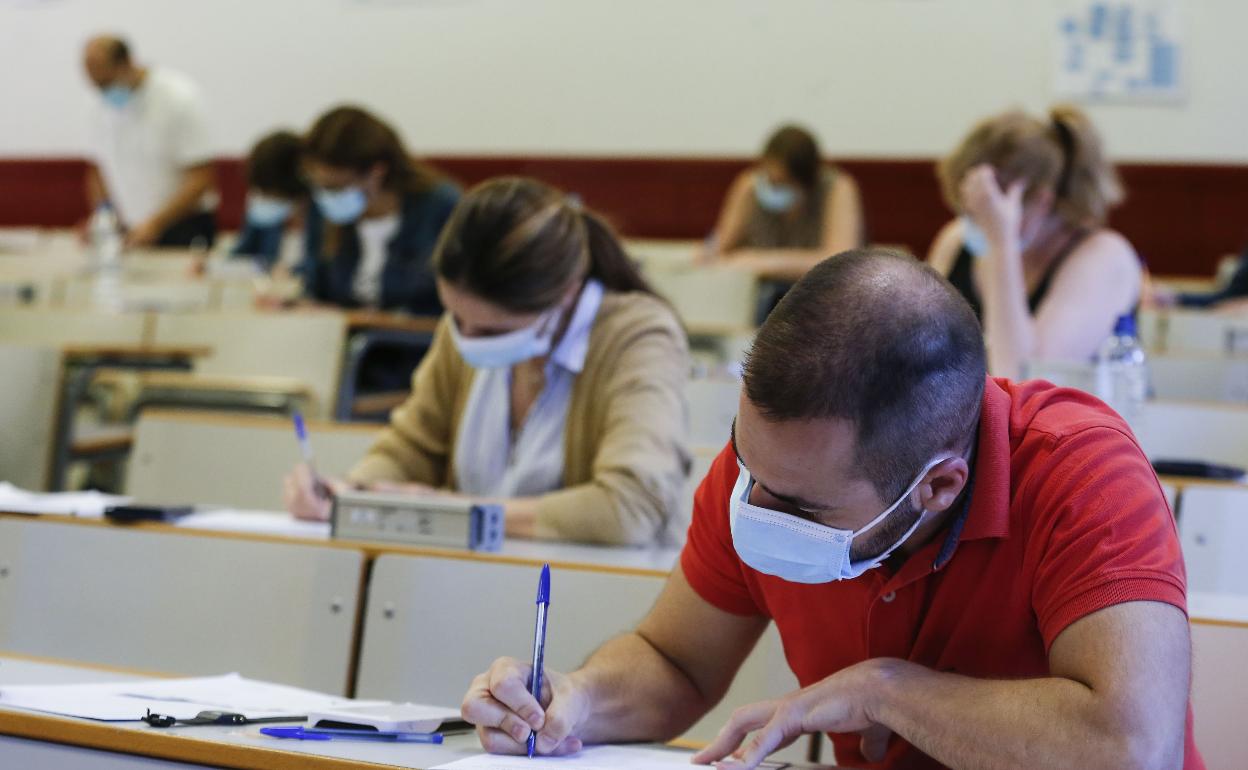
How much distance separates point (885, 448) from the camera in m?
1.14

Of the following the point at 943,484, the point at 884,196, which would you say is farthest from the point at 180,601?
the point at 884,196

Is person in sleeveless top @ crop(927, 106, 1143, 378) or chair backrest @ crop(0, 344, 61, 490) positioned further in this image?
chair backrest @ crop(0, 344, 61, 490)

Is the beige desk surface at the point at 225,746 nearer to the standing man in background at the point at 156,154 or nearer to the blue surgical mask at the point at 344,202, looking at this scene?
the blue surgical mask at the point at 344,202

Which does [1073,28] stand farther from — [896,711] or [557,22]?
[896,711]

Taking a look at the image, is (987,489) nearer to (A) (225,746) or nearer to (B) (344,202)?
(A) (225,746)

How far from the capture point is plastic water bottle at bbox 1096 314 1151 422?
253 cm

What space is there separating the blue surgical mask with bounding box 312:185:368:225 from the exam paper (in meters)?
3.04

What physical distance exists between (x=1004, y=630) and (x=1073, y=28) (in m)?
5.65

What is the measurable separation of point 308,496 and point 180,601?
1.06ft

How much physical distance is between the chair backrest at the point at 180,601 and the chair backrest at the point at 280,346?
180 cm

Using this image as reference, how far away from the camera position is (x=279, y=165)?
5.14m

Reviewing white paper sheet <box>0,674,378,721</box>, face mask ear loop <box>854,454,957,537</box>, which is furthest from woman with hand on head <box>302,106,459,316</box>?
face mask ear loop <box>854,454,957,537</box>

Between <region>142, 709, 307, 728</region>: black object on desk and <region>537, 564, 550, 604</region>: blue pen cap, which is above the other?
<region>537, 564, 550, 604</region>: blue pen cap

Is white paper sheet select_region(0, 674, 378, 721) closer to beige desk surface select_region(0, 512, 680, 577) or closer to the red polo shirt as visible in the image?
beige desk surface select_region(0, 512, 680, 577)
